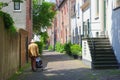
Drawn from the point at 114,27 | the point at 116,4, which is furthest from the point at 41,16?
the point at 116,4

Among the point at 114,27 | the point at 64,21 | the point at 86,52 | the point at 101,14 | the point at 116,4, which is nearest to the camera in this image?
the point at 116,4

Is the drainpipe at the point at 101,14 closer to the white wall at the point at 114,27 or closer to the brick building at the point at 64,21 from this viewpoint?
the white wall at the point at 114,27

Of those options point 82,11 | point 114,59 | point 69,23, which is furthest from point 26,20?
point 114,59

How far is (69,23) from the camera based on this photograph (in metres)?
50.3

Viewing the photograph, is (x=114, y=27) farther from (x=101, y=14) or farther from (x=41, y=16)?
(x=41, y=16)

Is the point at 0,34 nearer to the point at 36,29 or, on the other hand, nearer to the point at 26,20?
the point at 26,20

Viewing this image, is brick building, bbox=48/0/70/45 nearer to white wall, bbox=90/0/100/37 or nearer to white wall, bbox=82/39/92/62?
white wall, bbox=90/0/100/37

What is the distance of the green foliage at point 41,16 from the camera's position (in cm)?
5381

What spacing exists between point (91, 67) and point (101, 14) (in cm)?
607

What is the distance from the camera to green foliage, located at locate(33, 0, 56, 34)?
177ft

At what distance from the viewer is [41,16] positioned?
54250mm

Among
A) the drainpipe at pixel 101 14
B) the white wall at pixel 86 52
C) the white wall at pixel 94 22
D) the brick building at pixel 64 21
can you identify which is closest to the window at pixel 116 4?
the white wall at pixel 86 52

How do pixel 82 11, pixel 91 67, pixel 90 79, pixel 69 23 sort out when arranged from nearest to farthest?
pixel 90 79, pixel 91 67, pixel 82 11, pixel 69 23

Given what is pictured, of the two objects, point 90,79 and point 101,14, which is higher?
point 101,14
